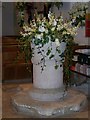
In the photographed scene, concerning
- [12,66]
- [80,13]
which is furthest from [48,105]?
[80,13]

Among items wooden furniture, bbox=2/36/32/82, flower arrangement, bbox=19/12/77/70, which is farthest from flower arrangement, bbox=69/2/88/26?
flower arrangement, bbox=19/12/77/70

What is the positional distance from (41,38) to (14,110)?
39.3 inches

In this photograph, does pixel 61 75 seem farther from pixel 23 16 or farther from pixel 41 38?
pixel 23 16

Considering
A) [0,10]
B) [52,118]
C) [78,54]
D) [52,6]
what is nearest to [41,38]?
[52,118]

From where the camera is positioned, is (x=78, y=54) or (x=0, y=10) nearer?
(x=78, y=54)

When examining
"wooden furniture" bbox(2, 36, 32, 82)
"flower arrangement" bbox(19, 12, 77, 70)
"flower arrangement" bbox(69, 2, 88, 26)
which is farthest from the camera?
"wooden furniture" bbox(2, 36, 32, 82)

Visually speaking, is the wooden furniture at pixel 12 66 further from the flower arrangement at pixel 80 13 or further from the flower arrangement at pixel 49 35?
the flower arrangement at pixel 49 35

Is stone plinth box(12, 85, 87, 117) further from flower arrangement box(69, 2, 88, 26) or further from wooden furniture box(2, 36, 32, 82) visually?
flower arrangement box(69, 2, 88, 26)

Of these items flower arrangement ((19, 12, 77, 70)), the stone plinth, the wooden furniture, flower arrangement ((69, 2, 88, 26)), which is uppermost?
flower arrangement ((69, 2, 88, 26))

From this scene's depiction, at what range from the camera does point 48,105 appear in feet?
11.0

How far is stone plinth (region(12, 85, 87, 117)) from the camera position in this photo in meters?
3.30

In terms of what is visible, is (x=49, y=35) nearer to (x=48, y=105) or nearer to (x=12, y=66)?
(x=48, y=105)

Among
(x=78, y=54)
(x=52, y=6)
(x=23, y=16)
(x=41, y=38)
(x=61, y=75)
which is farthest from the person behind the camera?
(x=23, y=16)

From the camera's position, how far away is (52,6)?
5.83 m
